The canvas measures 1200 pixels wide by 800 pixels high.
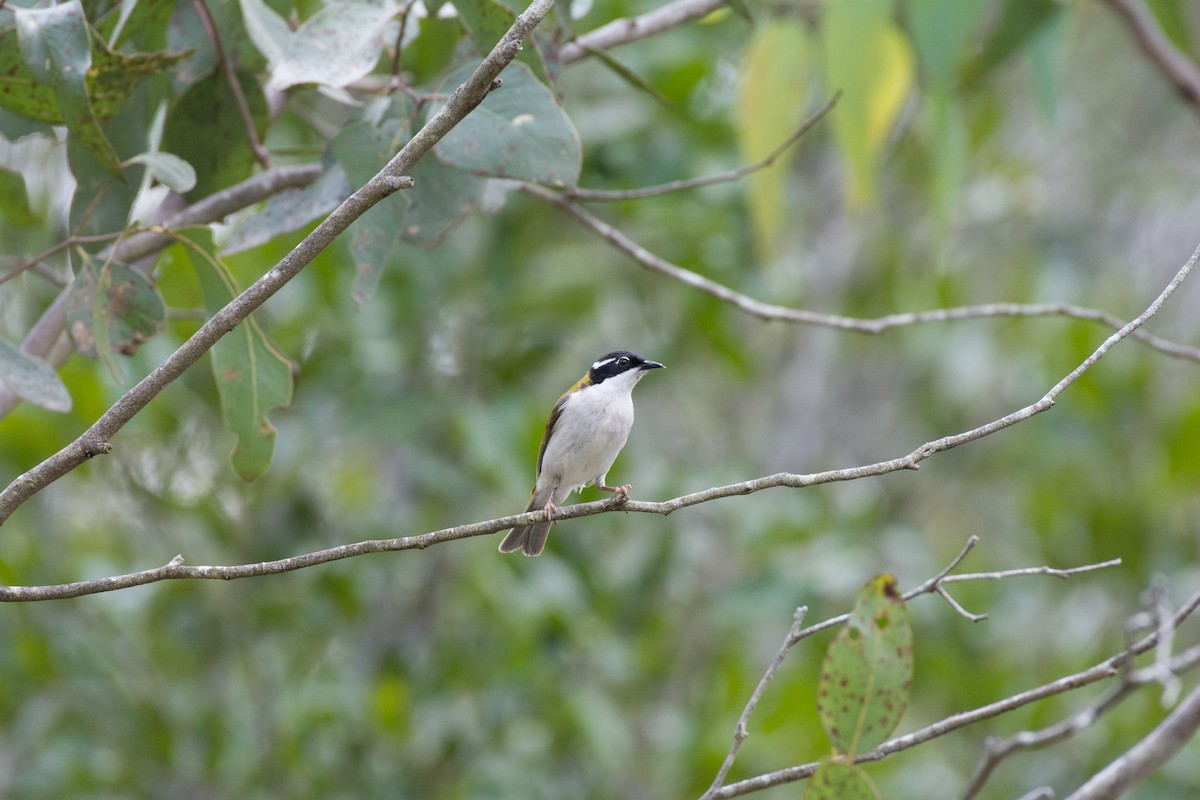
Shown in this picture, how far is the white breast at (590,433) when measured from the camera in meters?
4.21

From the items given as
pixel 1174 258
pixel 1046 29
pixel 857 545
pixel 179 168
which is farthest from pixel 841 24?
pixel 1174 258

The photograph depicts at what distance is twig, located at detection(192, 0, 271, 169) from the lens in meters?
2.84

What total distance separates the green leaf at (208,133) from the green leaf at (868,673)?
6.18 feet

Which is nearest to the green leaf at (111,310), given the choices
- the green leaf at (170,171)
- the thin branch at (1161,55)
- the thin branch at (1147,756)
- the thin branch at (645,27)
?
the green leaf at (170,171)

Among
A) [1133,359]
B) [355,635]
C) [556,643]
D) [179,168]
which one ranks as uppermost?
[179,168]

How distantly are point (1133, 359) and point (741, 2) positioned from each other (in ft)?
15.0

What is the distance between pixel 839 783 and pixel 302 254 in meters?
1.25

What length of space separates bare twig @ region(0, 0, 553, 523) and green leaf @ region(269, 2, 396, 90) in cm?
85

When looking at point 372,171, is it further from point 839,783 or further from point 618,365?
point 618,365

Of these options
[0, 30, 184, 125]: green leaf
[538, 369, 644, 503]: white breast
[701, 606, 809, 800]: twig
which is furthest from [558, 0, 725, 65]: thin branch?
[701, 606, 809, 800]: twig

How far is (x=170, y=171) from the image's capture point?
2525 mm

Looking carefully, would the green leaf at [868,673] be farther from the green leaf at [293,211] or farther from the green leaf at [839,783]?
the green leaf at [293,211]

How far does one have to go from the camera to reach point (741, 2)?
299 cm

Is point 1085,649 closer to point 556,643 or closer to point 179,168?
point 556,643
